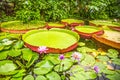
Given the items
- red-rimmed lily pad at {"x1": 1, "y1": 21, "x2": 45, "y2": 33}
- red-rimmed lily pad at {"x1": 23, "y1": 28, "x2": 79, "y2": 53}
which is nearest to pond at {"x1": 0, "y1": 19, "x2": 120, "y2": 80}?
red-rimmed lily pad at {"x1": 23, "y1": 28, "x2": 79, "y2": 53}

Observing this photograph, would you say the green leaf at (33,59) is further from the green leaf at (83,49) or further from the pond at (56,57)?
the green leaf at (83,49)

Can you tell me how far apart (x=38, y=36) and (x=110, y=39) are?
45.4 inches

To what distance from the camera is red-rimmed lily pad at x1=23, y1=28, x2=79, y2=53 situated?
224cm

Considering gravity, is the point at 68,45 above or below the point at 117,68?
above

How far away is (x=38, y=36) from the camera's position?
2.65 m

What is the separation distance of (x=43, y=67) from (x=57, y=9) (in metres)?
1.84

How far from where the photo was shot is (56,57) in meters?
2.16

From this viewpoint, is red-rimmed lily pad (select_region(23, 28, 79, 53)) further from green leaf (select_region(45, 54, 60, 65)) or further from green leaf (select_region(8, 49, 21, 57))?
green leaf (select_region(8, 49, 21, 57))

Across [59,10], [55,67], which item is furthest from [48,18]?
[55,67]

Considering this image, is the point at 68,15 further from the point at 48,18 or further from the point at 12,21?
the point at 12,21

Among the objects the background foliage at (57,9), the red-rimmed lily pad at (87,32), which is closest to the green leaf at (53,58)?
Result: the red-rimmed lily pad at (87,32)

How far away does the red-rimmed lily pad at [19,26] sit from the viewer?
2826 millimetres

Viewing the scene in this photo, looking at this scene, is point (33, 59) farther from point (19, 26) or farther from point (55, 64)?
point (19, 26)

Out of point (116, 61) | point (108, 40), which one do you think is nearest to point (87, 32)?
point (108, 40)
